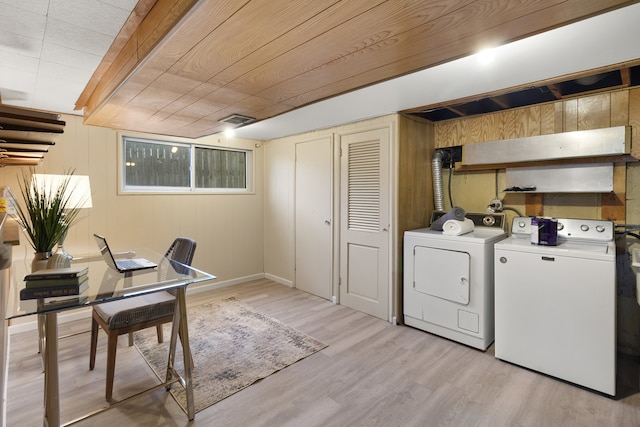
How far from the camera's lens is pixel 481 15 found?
3.89 ft

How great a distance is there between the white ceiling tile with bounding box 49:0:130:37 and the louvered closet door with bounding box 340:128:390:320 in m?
2.40

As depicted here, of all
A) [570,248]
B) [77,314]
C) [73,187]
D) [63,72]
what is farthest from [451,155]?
[77,314]

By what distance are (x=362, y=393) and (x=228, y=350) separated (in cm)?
119

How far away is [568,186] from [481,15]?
2.09m

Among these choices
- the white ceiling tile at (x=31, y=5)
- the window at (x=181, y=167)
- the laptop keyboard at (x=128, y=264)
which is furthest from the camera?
the window at (x=181, y=167)

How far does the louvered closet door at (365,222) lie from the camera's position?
3.26 metres

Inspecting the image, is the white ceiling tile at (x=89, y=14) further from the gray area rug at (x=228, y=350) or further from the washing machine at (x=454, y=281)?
the washing machine at (x=454, y=281)

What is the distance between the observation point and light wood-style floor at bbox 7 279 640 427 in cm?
184

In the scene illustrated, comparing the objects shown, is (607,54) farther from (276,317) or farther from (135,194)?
(135,194)

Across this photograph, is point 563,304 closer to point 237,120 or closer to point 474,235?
point 474,235

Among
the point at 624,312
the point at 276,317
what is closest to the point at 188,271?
the point at 276,317

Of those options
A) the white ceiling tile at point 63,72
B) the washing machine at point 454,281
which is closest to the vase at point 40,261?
the white ceiling tile at point 63,72

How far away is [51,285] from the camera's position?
151cm

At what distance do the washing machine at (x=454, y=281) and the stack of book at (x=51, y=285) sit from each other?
260 centimetres
